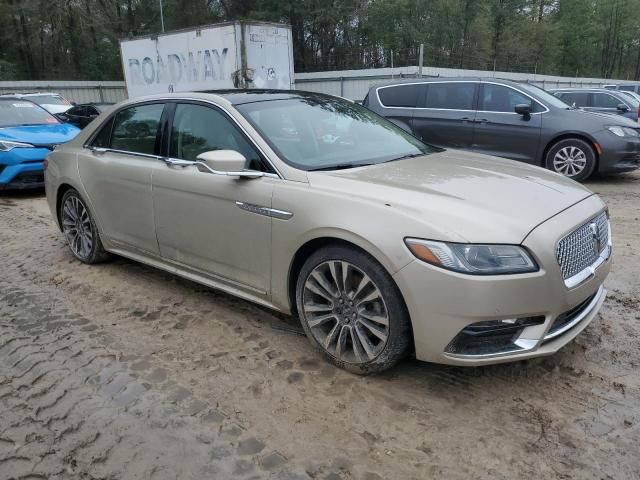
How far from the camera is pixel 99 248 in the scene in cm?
489

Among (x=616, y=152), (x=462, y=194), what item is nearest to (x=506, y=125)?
(x=616, y=152)

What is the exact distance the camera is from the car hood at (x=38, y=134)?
842cm

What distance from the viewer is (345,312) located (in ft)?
9.90

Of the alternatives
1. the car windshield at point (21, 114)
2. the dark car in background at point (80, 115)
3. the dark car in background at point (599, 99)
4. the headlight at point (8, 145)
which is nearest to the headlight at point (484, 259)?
the headlight at point (8, 145)

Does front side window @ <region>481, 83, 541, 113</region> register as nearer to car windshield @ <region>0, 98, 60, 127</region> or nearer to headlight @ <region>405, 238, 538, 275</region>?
headlight @ <region>405, 238, 538, 275</region>

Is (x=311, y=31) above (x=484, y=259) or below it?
above

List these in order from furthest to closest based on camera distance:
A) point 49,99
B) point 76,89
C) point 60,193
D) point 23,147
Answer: point 76,89 < point 49,99 < point 23,147 < point 60,193

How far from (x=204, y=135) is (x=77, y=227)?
2.06 metres

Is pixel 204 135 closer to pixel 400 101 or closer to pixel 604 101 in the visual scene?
pixel 400 101

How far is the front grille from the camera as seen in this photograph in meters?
2.71

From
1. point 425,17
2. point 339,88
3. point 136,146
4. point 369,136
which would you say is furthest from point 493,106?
point 425,17

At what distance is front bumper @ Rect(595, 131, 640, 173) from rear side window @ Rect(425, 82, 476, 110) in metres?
2.10

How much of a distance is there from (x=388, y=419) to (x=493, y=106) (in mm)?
7321

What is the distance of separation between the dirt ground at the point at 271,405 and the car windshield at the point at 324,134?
118 cm
